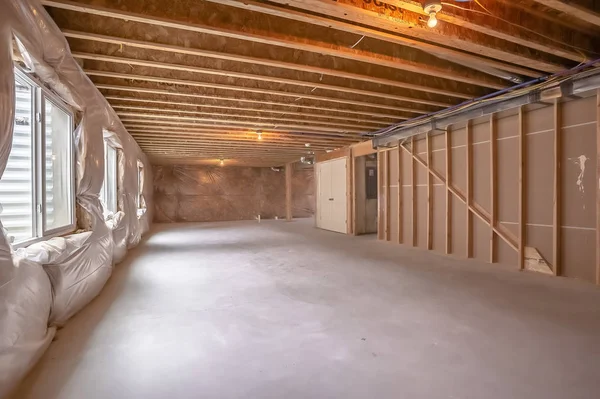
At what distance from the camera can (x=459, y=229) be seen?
4.61 meters

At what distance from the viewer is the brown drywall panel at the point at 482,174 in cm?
420

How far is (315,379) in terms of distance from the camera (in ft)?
4.95

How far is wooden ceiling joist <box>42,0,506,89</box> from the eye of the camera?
208 centimetres

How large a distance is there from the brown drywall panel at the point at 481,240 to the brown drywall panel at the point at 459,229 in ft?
0.47

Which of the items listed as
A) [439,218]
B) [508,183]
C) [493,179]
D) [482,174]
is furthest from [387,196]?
[508,183]

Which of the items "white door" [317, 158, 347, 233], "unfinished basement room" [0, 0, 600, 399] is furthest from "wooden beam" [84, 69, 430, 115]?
"white door" [317, 158, 347, 233]

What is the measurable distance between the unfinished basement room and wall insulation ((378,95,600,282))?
24mm

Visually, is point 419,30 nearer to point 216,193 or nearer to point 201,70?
point 201,70

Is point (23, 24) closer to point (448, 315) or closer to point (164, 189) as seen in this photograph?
Answer: point (448, 315)

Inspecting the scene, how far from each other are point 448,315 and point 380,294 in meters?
0.64

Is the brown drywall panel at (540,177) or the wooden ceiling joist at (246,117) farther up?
the wooden ceiling joist at (246,117)

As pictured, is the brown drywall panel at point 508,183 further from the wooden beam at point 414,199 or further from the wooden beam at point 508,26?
the wooden beam at point 414,199

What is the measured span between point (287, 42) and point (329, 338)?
7.77ft

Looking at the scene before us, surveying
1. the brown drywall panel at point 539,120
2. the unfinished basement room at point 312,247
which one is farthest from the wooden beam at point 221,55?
the brown drywall panel at point 539,120
